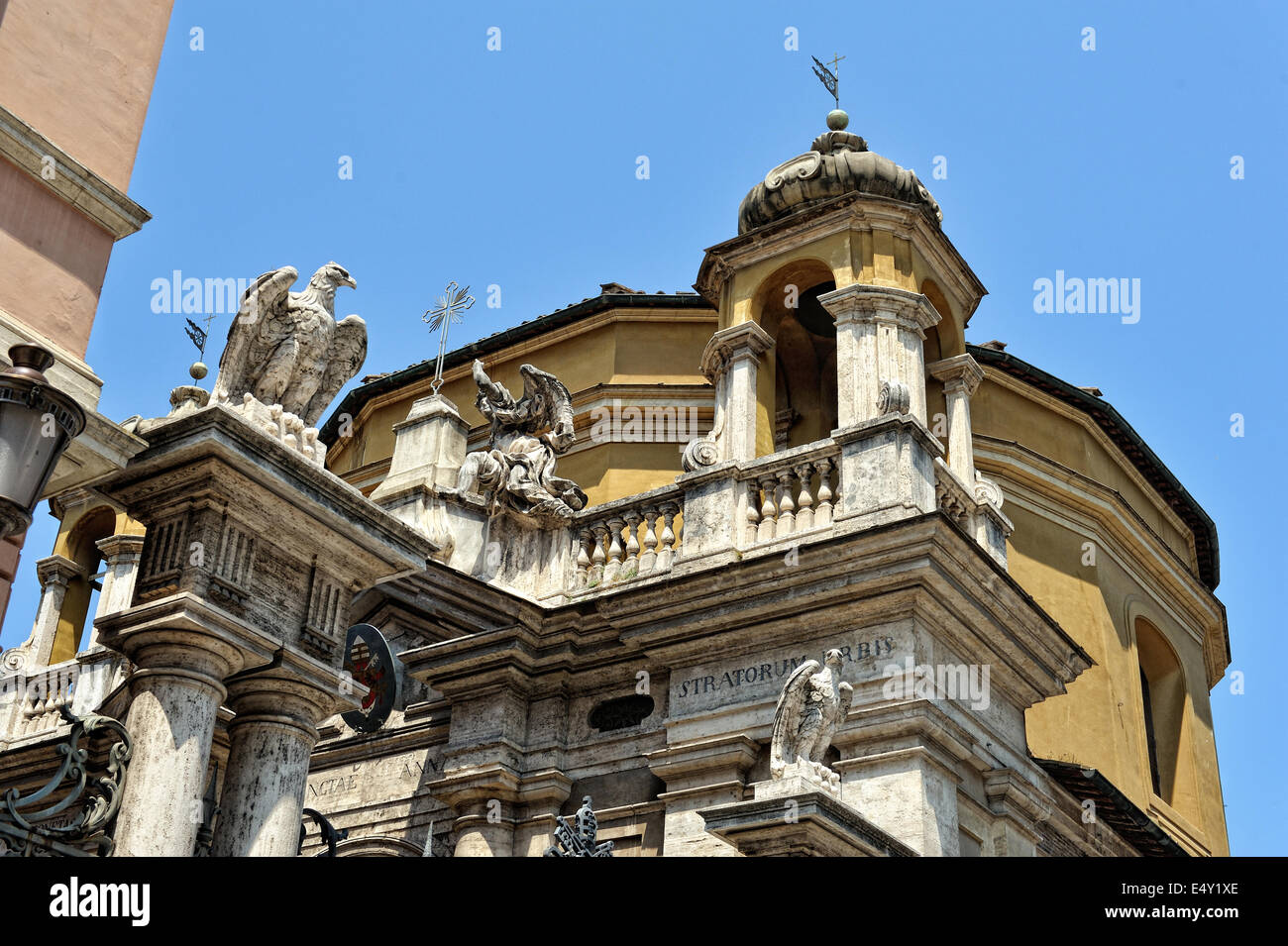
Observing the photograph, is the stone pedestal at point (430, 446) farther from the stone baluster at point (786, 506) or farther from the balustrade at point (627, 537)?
the stone baluster at point (786, 506)

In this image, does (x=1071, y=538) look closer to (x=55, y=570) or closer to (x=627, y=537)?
(x=627, y=537)

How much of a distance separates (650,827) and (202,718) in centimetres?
670

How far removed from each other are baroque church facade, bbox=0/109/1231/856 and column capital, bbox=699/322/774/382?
4 cm

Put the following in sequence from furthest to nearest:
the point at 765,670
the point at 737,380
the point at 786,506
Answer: the point at 737,380
the point at 786,506
the point at 765,670

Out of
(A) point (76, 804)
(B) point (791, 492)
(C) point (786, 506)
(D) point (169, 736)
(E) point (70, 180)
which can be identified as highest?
(B) point (791, 492)

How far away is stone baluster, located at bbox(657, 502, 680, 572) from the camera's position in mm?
14859

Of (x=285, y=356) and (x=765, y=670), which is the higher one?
(x=765, y=670)

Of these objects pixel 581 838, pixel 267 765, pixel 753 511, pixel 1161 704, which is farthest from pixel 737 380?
pixel 1161 704

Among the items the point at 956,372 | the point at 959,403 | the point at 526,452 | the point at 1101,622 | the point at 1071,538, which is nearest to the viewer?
the point at 526,452

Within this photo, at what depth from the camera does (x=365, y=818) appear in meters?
14.9

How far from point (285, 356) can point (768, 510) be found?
6854 millimetres

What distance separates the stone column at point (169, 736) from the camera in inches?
285

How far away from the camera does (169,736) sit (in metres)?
7.43

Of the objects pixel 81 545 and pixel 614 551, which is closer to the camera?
pixel 614 551
